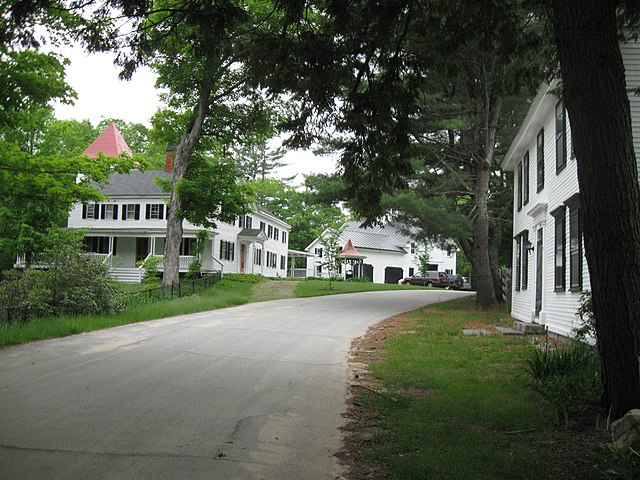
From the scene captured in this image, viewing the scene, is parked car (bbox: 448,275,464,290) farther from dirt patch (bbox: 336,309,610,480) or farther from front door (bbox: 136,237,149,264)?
dirt patch (bbox: 336,309,610,480)

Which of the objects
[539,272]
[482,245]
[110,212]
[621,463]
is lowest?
[621,463]

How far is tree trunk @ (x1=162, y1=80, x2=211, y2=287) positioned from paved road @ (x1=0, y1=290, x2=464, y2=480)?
1469 centimetres

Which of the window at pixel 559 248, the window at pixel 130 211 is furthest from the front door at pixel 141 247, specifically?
the window at pixel 559 248

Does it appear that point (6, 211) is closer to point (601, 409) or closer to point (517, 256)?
point (517, 256)

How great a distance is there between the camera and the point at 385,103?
32.4ft

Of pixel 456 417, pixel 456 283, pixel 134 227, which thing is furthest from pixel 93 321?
pixel 456 283

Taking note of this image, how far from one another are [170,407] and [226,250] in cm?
3674

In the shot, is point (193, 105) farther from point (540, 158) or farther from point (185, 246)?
point (540, 158)

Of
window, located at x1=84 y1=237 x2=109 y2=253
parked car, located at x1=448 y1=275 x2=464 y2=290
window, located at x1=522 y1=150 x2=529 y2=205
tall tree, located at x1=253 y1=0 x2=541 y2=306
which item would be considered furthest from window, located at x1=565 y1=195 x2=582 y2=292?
parked car, located at x1=448 y1=275 x2=464 y2=290

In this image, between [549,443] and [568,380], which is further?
[568,380]

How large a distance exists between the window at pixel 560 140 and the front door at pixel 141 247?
3275 cm

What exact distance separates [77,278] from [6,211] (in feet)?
67.4

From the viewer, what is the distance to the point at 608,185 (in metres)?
5.76

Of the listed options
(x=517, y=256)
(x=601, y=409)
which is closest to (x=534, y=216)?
(x=517, y=256)
